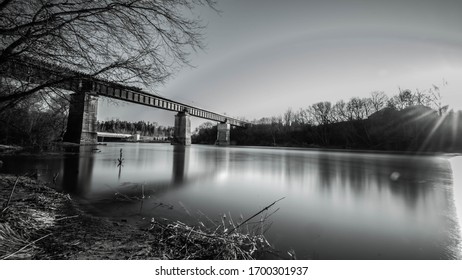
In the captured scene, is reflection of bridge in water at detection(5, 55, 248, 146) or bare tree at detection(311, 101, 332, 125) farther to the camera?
bare tree at detection(311, 101, 332, 125)

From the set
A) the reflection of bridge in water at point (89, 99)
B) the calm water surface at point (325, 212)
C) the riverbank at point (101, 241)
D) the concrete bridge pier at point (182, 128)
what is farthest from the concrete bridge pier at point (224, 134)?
the riverbank at point (101, 241)

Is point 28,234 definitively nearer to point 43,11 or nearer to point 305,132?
point 43,11

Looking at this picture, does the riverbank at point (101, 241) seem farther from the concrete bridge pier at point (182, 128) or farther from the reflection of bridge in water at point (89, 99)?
the concrete bridge pier at point (182, 128)

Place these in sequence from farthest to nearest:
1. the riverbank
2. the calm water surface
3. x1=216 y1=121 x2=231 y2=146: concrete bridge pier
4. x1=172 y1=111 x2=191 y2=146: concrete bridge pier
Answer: x1=216 y1=121 x2=231 y2=146: concrete bridge pier → x1=172 y1=111 x2=191 y2=146: concrete bridge pier → the calm water surface → the riverbank

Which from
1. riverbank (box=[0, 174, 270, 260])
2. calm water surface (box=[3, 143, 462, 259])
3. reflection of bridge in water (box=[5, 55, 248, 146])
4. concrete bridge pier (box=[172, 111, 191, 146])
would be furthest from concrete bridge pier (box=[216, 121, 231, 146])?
riverbank (box=[0, 174, 270, 260])

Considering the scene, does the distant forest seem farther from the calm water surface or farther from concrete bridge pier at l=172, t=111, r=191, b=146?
concrete bridge pier at l=172, t=111, r=191, b=146

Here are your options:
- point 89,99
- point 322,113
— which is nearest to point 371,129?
point 322,113

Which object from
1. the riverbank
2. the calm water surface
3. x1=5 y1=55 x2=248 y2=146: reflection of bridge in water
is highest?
x1=5 y1=55 x2=248 y2=146: reflection of bridge in water

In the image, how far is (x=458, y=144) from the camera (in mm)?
16047

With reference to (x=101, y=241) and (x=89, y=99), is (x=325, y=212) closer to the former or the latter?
(x=101, y=241)

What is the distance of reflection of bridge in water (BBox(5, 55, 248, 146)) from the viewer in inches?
139

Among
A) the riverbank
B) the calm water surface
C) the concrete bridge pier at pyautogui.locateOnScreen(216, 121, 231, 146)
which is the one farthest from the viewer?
the concrete bridge pier at pyautogui.locateOnScreen(216, 121, 231, 146)

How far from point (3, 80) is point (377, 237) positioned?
777 cm

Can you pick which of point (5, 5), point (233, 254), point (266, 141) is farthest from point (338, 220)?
point (266, 141)
